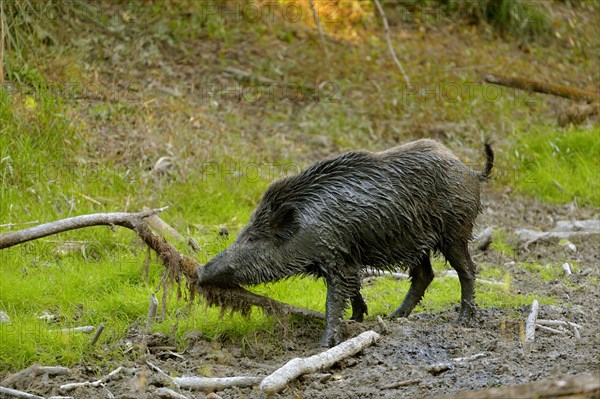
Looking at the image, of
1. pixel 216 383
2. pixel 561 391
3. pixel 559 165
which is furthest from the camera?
pixel 559 165

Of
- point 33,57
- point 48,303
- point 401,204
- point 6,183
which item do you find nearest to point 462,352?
point 401,204

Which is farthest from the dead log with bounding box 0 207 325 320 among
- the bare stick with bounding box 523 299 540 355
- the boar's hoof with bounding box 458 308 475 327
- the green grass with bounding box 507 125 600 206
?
the green grass with bounding box 507 125 600 206

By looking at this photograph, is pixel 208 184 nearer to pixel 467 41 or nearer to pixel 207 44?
pixel 207 44

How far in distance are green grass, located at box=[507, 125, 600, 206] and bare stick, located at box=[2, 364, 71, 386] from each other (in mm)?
6483

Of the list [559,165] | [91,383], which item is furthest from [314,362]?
[559,165]

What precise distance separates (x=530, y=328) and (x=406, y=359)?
38.2 inches

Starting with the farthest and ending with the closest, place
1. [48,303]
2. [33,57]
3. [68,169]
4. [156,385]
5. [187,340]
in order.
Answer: [33,57] < [68,169] < [48,303] < [187,340] < [156,385]

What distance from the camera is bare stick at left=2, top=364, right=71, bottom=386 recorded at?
5133mm

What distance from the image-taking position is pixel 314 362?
16.7 feet

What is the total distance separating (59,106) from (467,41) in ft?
22.4

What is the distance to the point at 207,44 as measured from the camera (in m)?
12.6

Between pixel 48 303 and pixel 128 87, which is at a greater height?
pixel 128 87

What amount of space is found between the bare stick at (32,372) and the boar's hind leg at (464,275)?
2.77 meters

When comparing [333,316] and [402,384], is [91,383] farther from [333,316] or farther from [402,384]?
[402,384]
